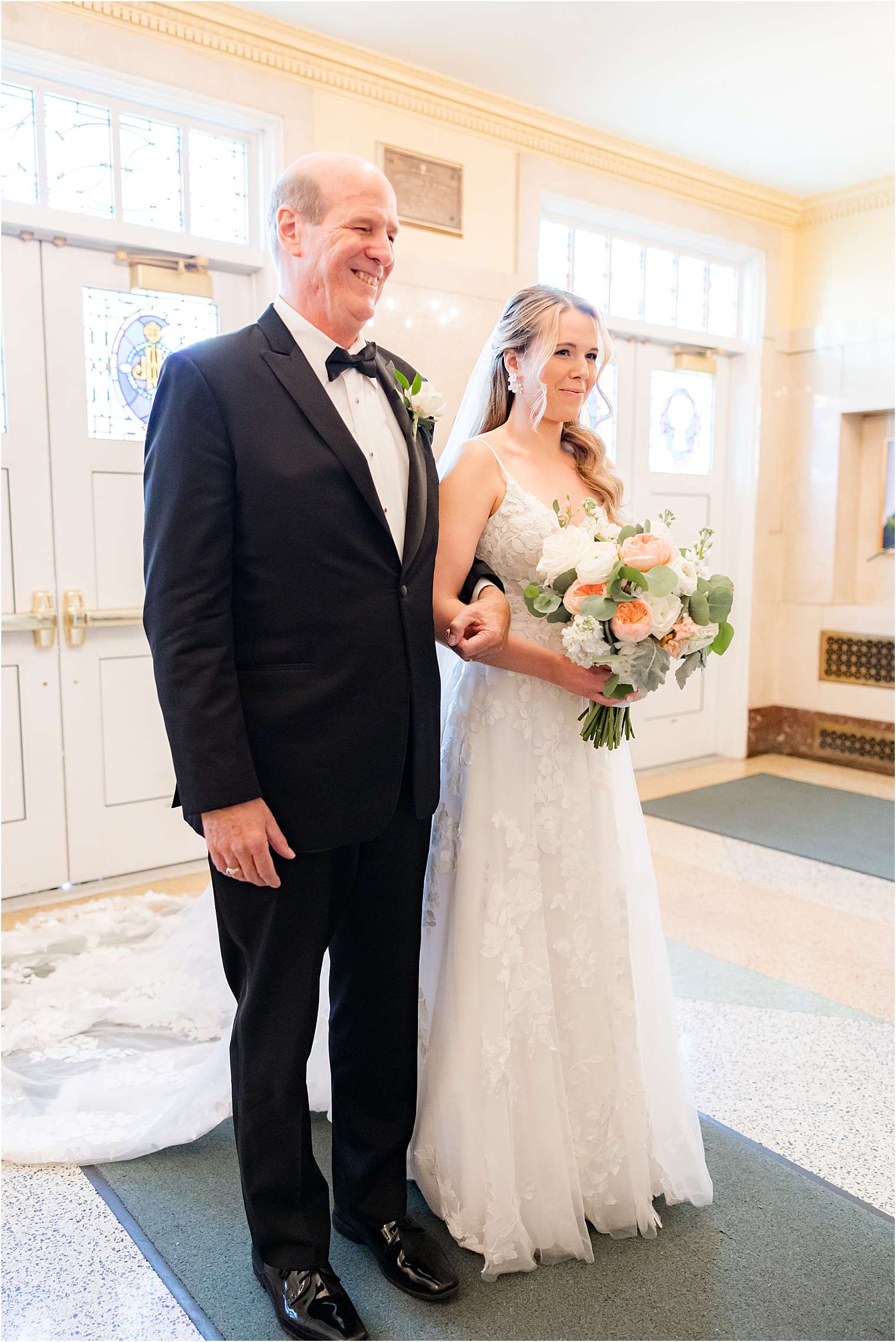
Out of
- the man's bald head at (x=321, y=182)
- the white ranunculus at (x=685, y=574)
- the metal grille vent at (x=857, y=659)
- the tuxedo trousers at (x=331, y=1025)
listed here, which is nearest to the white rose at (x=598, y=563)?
the white ranunculus at (x=685, y=574)

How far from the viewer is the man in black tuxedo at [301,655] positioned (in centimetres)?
158

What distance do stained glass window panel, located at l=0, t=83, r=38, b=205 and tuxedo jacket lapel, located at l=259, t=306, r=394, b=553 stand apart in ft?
8.85

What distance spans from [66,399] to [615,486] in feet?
8.38

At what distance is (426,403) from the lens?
185 cm

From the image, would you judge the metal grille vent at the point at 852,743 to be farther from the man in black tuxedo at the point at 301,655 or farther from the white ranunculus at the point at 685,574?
the man in black tuxedo at the point at 301,655

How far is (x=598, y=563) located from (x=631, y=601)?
88 mm

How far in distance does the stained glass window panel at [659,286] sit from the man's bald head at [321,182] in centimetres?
466

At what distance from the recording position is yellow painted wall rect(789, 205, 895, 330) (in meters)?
6.14

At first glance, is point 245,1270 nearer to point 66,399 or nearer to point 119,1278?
point 119,1278

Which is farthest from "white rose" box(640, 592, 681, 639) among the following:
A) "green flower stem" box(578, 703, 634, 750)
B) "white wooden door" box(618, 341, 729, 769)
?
"white wooden door" box(618, 341, 729, 769)

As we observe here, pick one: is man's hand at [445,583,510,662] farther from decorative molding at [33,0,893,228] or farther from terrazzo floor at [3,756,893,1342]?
decorative molding at [33,0,893,228]

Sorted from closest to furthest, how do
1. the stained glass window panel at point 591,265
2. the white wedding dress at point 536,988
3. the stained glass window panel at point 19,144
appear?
the white wedding dress at point 536,988
the stained glass window panel at point 19,144
the stained glass window panel at point 591,265

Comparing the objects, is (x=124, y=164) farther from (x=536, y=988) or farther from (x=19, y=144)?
(x=536, y=988)

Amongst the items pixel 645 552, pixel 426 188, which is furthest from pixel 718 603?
pixel 426 188
